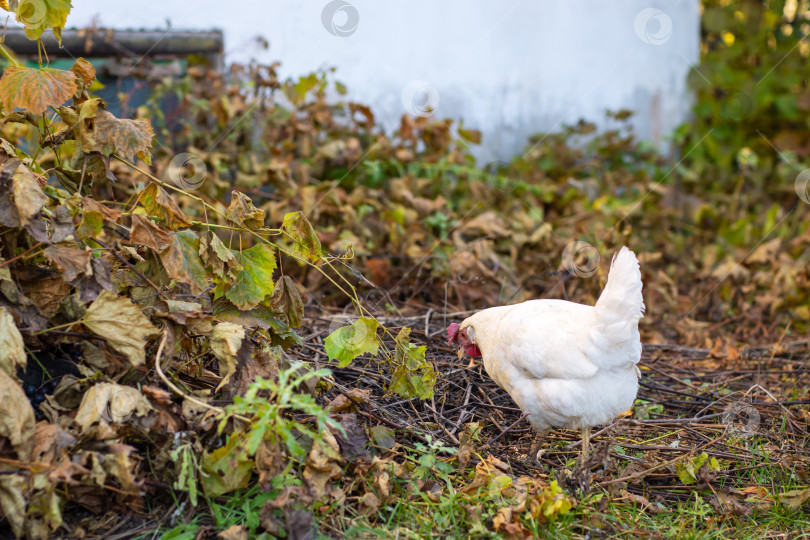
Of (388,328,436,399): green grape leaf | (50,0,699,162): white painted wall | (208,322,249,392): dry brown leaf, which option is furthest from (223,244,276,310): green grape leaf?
(50,0,699,162): white painted wall

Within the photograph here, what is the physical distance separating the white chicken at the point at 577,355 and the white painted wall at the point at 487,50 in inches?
97.3

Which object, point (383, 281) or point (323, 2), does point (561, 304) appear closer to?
point (383, 281)

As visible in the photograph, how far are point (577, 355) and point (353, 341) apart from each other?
2.93 ft

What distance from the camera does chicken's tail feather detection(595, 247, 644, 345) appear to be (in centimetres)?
244

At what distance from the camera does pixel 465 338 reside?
311 cm

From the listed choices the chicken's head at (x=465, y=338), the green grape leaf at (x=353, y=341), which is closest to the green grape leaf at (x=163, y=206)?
the green grape leaf at (x=353, y=341)

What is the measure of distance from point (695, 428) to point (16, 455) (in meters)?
2.81

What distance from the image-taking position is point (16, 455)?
1870 millimetres

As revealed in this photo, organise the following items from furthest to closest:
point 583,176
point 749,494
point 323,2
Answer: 1. point 583,176
2. point 323,2
3. point 749,494

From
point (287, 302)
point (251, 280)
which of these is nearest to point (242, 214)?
point (251, 280)

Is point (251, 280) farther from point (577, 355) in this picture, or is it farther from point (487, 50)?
point (487, 50)

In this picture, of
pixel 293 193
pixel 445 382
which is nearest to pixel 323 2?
pixel 293 193

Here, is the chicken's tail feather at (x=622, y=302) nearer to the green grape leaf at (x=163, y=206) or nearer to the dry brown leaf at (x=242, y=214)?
the dry brown leaf at (x=242, y=214)

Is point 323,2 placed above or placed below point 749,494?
above
